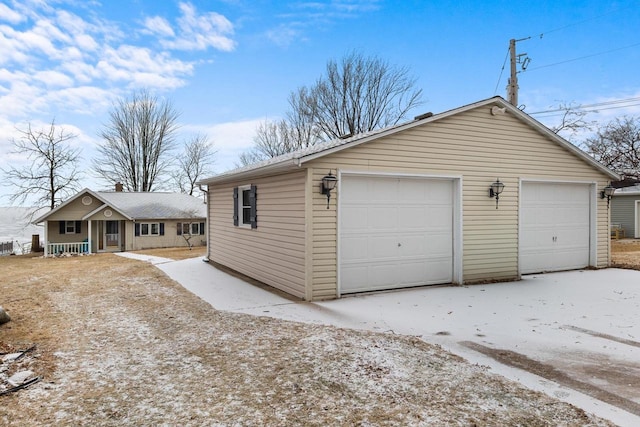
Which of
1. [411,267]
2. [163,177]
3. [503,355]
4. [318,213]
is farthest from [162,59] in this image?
[163,177]

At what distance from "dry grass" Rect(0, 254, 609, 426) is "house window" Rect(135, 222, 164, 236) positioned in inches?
704

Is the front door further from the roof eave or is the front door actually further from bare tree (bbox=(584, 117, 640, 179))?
bare tree (bbox=(584, 117, 640, 179))

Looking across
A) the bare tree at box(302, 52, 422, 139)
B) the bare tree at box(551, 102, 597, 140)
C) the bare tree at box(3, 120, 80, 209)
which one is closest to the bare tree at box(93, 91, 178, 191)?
the bare tree at box(3, 120, 80, 209)

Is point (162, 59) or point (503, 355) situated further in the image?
point (162, 59)

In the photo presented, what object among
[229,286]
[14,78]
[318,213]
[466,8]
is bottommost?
[229,286]

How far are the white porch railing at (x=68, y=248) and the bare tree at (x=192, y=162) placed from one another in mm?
12306

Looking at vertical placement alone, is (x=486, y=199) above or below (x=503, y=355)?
above

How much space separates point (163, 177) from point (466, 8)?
26052mm

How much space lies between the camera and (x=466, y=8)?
1473 cm

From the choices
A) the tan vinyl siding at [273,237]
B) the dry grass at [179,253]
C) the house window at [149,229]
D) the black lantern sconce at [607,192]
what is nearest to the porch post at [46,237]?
the house window at [149,229]

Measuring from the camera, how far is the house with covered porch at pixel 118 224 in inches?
853

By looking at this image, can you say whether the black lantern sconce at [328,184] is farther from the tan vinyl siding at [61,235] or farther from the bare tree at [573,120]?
the tan vinyl siding at [61,235]

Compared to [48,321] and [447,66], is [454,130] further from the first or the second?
[447,66]

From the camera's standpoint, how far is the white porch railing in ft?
68.2
